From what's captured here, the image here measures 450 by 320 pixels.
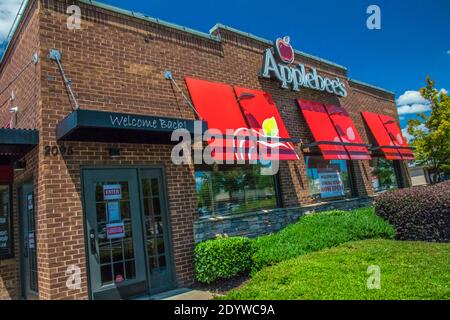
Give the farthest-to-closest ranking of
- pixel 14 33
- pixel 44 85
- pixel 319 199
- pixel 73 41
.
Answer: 1. pixel 319 199
2. pixel 14 33
3. pixel 73 41
4. pixel 44 85

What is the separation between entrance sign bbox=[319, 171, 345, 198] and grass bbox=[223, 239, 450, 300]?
387cm

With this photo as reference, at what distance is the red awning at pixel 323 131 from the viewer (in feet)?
34.9

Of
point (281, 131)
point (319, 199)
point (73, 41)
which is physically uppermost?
point (73, 41)

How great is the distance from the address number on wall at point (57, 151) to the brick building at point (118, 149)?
0.07 ft

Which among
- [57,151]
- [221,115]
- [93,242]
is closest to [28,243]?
[93,242]

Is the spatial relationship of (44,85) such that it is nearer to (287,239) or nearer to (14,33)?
(14,33)

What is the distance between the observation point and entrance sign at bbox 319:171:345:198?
11227 mm

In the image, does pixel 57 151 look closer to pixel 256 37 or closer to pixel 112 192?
pixel 112 192

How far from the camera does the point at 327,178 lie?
11469 millimetres

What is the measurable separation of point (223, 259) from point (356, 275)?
7.85 feet

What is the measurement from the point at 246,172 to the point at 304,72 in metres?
4.26

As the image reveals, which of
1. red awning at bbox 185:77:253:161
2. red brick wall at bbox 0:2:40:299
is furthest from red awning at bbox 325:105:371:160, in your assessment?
red brick wall at bbox 0:2:40:299

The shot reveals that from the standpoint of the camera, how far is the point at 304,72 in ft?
37.4
